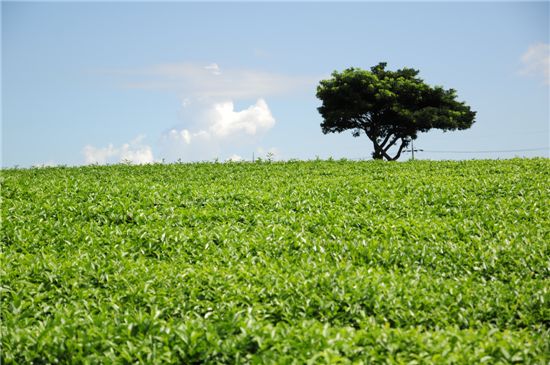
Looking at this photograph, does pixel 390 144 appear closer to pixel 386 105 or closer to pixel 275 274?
pixel 386 105

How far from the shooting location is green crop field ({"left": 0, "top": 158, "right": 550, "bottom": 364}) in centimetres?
507

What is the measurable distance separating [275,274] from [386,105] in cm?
3354

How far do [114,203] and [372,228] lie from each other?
18.4ft

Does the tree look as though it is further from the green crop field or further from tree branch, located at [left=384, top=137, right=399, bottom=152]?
the green crop field

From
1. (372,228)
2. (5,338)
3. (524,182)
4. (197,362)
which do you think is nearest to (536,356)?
(197,362)

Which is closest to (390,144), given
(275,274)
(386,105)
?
(386,105)

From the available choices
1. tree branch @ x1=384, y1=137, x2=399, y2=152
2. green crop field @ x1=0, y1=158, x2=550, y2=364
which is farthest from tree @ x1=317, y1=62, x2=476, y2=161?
green crop field @ x1=0, y1=158, x2=550, y2=364

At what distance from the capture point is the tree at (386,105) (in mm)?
37562

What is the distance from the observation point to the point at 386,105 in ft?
126

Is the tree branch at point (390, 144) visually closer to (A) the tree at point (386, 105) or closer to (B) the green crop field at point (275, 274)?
(A) the tree at point (386, 105)

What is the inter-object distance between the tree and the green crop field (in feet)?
83.3

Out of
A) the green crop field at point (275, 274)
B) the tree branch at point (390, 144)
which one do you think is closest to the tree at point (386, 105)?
the tree branch at point (390, 144)

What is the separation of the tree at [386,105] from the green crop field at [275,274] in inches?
1000

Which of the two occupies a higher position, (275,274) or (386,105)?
(386,105)
